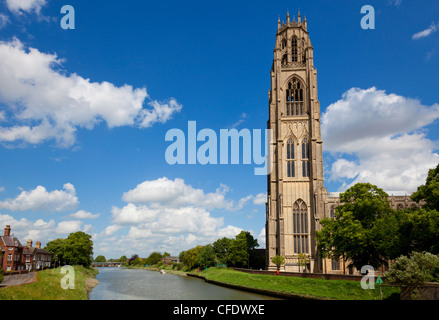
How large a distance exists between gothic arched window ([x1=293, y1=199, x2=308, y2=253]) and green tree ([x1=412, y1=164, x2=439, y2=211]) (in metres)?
33.3

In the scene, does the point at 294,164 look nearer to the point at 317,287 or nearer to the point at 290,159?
the point at 290,159

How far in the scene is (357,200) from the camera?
4084 centimetres

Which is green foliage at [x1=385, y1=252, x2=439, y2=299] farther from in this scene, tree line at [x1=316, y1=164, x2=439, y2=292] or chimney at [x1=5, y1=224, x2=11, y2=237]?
chimney at [x1=5, y1=224, x2=11, y2=237]

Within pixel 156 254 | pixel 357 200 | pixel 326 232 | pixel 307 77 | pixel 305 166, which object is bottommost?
pixel 156 254

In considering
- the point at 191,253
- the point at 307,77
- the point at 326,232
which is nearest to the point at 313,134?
the point at 307,77

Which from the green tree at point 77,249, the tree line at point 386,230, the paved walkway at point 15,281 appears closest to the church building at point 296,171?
the tree line at point 386,230

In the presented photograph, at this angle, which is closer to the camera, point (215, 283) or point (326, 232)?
point (326, 232)

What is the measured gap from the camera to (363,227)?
40250 millimetres

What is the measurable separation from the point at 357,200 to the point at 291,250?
28.2 m

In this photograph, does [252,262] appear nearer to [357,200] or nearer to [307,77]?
[307,77]

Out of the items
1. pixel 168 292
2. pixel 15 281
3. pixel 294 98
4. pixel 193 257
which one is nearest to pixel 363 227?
pixel 168 292

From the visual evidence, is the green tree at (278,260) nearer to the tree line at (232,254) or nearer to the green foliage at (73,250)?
the tree line at (232,254)
